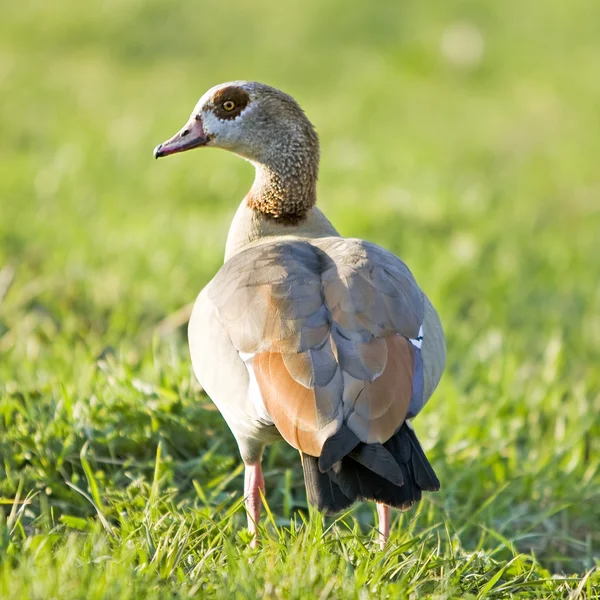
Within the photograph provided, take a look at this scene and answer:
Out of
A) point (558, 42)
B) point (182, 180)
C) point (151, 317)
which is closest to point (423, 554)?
point (151, 317)

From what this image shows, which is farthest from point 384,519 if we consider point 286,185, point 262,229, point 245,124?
point 245,124

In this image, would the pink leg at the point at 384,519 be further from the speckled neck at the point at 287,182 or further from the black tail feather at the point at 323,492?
the speckled neck at the point at 287,182

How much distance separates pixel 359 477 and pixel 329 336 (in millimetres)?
452

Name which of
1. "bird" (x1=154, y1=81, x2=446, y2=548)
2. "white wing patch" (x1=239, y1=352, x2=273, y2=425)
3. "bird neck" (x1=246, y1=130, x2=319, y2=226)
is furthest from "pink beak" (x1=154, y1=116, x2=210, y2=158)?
"white wing patch" (x1=239, y1=352, x2=273, y2=425)

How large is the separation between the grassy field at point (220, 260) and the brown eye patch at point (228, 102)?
101cm

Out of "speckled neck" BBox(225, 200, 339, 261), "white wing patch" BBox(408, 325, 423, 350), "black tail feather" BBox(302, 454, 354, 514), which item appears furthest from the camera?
"speckled neck" BBox(225, 200, 339, 261)

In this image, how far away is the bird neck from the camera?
3.88 metres

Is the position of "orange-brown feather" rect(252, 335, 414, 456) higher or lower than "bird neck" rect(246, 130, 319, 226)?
lower

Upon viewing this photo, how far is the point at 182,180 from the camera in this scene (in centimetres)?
Answer: 739

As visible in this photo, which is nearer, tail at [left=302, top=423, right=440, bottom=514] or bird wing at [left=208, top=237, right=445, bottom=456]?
tail at [left=302, top=423, right=440, bottom=514]

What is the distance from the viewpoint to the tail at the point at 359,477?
102 inches

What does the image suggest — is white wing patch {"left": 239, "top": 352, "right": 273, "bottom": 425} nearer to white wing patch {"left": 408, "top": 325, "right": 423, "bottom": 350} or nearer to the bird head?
white wing patch {"left": 408, "top": 325, "right": 423, "bottom": 350}

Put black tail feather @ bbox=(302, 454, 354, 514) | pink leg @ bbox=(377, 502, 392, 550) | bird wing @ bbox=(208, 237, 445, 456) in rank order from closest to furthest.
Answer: black tail feather @ bbox=(302, 454, 354, 514)
bird wing @ bbox=(208, 237, 445, 456)
pink leg @ bbox=(377, 502, 392, 550)

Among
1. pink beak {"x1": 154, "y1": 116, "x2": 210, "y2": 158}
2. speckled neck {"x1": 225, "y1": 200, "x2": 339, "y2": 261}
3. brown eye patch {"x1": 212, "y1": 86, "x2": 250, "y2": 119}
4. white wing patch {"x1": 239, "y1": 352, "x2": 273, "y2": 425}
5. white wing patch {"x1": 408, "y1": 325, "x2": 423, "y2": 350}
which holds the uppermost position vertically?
brown eye patch {"x1": 212, "y1": 86, "x2": 250, "y2": 119}
